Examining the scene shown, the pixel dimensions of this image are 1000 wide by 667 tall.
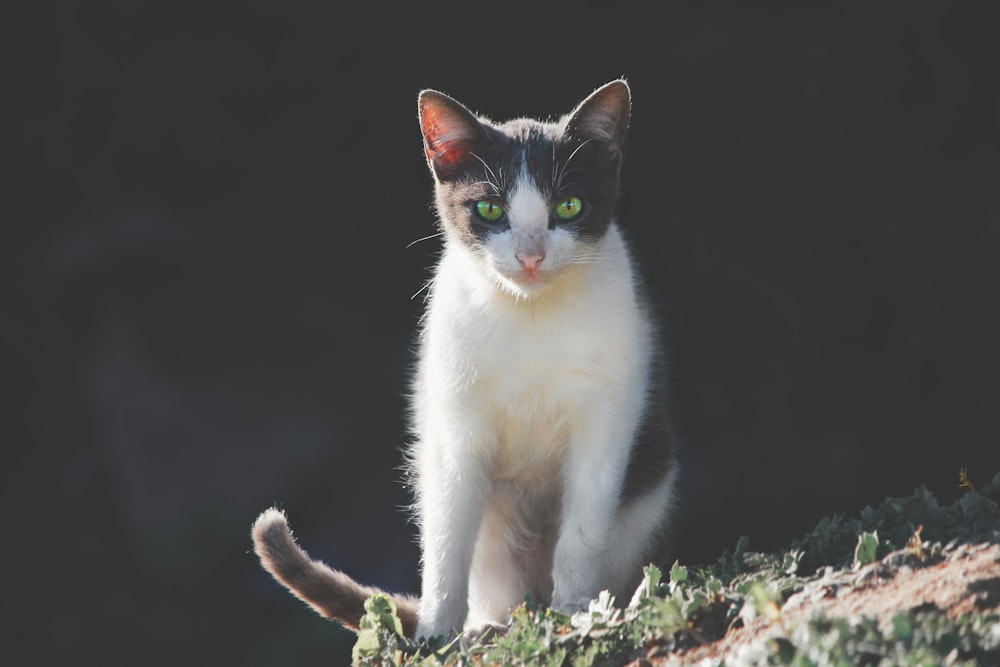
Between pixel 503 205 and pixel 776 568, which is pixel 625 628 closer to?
pixel 776 568

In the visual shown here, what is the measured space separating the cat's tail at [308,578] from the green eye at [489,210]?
47.9 inches

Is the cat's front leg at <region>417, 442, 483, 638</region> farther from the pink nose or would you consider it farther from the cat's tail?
the pink nose

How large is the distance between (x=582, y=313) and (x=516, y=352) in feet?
0.77

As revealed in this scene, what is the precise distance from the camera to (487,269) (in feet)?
11.1

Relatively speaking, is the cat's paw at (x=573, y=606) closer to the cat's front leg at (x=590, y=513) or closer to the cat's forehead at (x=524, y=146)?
the cat's front leg at (x=590, y=513)

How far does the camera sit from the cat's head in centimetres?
325

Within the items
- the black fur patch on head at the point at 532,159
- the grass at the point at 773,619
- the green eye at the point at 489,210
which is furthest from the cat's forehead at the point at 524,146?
the grass at the point at 773,619

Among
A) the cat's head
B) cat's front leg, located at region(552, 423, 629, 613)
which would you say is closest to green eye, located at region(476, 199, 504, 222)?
the cat's head

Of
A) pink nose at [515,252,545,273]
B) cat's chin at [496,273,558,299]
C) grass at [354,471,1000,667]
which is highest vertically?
pink nose at [515,252,545,273]

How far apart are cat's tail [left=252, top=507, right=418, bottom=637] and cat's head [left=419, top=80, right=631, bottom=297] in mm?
1113

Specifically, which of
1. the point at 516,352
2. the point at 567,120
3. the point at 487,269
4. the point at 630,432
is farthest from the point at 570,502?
the point at 567,120

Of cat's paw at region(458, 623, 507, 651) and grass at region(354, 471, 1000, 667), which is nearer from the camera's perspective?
A: grass at region(354, 471, 1000, 667)

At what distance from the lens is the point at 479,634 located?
130 inches

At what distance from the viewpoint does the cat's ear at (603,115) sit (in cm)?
337
